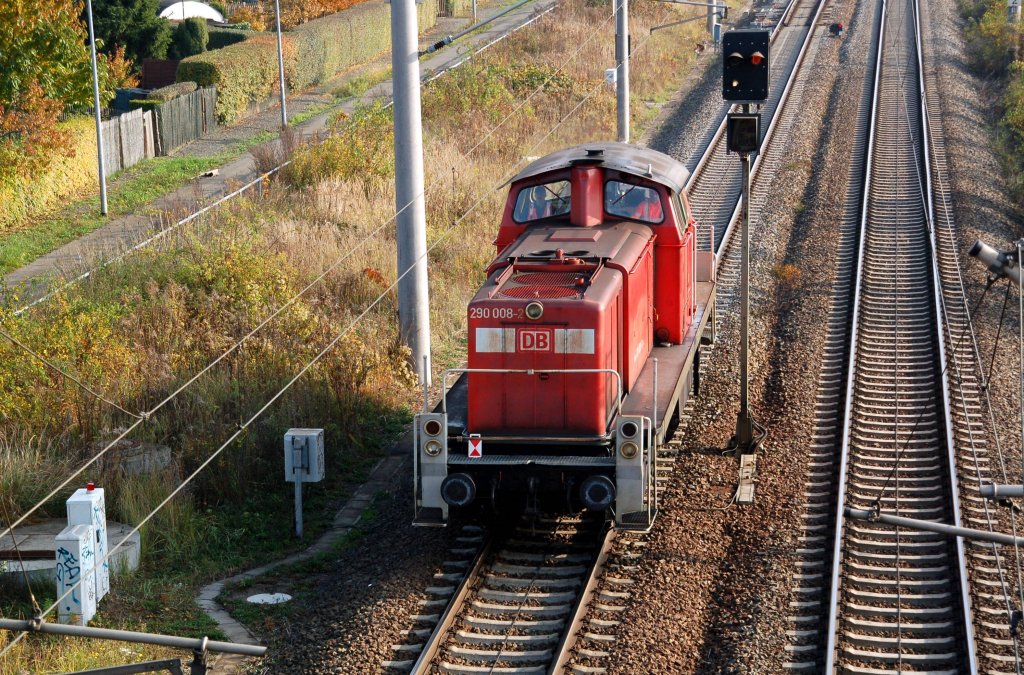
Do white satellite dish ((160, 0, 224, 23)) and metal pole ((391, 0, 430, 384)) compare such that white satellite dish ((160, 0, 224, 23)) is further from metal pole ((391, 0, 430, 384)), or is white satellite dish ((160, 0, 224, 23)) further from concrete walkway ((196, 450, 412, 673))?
concrete walkway ((196, 450, 412, 673))

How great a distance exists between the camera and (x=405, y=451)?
15.7m

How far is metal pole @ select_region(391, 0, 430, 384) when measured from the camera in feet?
52.1

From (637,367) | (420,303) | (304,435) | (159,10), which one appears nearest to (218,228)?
(420,303)

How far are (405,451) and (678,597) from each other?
5322mm

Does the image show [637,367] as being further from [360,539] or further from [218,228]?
[218,228]

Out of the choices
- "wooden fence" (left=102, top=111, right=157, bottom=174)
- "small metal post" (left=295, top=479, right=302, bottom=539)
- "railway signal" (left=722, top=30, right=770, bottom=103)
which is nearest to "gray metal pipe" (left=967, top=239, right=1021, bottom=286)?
"railway signal" (left=722, top=30, right=770, bottom=103)

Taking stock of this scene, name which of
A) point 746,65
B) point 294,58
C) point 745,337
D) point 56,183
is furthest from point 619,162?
point 294,58

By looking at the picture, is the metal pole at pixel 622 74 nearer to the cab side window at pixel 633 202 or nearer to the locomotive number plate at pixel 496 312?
the cab side window at pixel 633 202

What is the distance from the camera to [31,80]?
26969 millimetres

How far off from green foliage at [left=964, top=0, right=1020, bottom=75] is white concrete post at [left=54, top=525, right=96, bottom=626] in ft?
117

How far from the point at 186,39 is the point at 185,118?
32.4ft

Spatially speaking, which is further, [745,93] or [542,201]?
[745,93]

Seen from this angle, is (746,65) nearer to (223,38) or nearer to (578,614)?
(578,614)

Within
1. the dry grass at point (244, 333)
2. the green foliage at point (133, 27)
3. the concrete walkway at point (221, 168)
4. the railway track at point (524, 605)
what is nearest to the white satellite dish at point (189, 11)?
the green foliage at point (133, 27)
